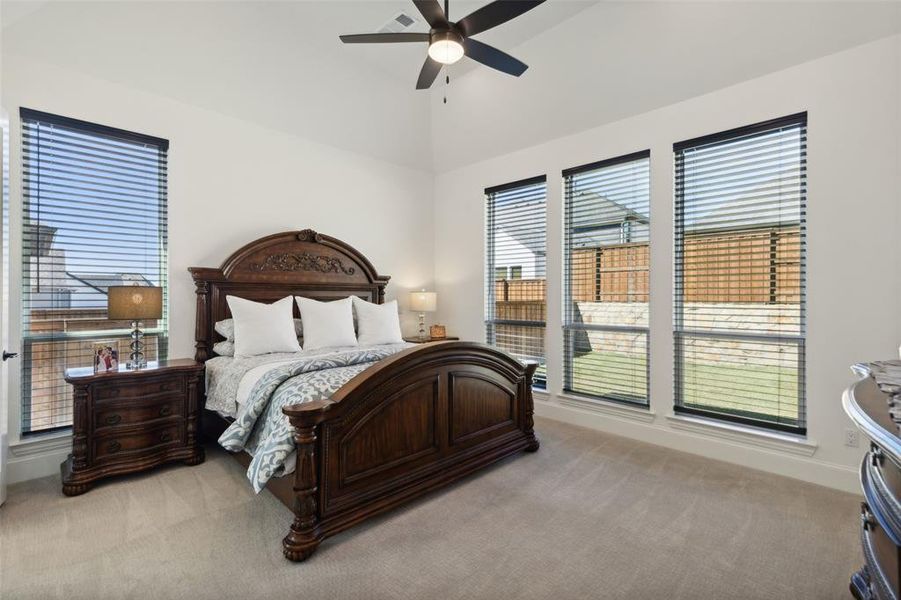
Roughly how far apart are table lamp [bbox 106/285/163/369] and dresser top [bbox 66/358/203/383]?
0.10 meters

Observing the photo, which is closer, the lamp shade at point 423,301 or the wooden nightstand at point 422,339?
the wooden nightstand at point 422,339

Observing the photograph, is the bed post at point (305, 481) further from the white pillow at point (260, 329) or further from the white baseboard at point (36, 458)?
the white baseboard at point (36, 458)

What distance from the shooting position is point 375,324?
414cm

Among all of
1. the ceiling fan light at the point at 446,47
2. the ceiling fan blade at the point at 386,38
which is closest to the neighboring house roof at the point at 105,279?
the ceiling fan blade at the point at 386,38

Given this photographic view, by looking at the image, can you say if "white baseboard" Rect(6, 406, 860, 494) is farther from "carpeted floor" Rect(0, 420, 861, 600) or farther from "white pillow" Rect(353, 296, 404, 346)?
"white pillow" Rect(353, 296, 404, 346)

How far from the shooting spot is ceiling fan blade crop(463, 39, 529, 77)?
2.69 meters

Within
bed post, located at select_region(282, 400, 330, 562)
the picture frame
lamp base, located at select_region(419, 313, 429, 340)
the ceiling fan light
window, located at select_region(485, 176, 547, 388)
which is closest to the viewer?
bed post, located at select_region(282, 400, 330, 562)

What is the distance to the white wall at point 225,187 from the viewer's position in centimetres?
293

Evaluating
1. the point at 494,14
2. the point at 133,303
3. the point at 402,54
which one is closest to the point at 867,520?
the point at 494,14

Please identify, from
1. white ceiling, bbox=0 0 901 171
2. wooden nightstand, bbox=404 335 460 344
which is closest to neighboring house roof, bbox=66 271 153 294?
white ceiling, bbox=0 0 901 171

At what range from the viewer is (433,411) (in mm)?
2652

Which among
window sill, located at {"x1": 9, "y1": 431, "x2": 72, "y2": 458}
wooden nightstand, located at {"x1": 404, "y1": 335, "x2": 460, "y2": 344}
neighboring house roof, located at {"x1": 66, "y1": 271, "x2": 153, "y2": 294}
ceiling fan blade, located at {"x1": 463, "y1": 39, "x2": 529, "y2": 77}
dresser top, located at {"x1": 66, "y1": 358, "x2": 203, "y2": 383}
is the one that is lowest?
window sill, located at {"x1": 9, "y1": 431, "x2": 72, "y2": 458}

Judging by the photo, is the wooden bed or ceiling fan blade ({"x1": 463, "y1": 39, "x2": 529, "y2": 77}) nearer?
the wooden bed

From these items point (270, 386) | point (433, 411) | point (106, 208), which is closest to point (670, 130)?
point (433, 411)
